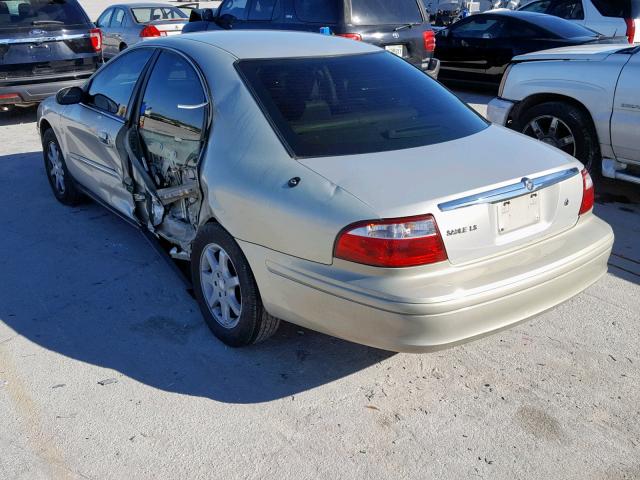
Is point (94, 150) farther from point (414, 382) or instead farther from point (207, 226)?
point (414, 382)

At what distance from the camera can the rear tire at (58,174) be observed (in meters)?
5.60

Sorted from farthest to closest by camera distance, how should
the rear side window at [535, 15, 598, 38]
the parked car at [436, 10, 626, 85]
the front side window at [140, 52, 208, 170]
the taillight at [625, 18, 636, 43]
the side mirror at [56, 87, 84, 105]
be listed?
the taillight at [625, 18, 636, 43] < the parked car at [436, 10, 626, 85] < the rear side window at [535, 15, 598, 38] < the side mirror at [56, 87, 84, 105] < the front side window at [140, 52, 208, 170]

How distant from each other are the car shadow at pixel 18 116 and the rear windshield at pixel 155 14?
395 centimetres

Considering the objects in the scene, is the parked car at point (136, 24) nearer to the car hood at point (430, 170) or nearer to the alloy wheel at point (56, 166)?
the alloy wheel at point (56, 166)

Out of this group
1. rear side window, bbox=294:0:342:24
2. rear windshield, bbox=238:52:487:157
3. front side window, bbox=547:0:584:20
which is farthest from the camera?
front side window, bbox=547:0:584:20

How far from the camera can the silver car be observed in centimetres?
274

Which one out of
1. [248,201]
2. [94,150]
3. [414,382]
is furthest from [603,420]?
[94,150]

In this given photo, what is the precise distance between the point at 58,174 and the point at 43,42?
3.87 meters

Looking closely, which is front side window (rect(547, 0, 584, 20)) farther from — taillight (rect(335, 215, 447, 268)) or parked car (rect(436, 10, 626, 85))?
taillight (rect(335, 215, 447, 268))

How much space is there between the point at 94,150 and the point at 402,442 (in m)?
3.22

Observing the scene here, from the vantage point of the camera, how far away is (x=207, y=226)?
3471 mm

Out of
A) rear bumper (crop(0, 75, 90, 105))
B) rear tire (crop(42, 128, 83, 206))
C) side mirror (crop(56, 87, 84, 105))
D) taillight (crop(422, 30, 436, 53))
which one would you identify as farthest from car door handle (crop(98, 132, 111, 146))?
taillight (crop(422, 30, 436, 53))

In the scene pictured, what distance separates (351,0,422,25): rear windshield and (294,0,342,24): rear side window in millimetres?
227

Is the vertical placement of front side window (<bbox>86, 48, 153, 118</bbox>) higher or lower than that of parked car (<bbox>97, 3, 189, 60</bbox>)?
higher
